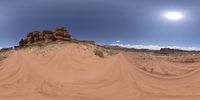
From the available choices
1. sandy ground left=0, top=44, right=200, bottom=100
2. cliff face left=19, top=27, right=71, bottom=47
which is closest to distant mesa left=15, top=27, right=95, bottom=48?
cliff face left=19, top=27, right=71, bottom=47

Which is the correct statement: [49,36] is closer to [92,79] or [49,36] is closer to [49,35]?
[49,35]

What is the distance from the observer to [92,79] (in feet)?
68.6

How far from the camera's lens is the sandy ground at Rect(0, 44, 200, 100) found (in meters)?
16.7

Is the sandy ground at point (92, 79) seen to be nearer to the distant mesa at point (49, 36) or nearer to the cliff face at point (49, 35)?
the distant mesa at point (49, 36)

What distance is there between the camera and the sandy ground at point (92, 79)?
54.6ft

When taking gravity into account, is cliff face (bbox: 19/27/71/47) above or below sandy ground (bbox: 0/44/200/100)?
above

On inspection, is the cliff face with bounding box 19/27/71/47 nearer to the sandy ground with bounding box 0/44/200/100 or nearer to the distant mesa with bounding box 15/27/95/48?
the distant mesa with bounding box 15/27/95/48

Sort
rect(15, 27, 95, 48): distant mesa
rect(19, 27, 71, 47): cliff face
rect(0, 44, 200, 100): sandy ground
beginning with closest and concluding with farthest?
rect(0, 44, 200, 100): sandy ground
rect(15, 27, 95, 48): distant mesa
rect(19, 27, 71, 47): cliff face

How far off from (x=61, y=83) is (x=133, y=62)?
8.85 meters

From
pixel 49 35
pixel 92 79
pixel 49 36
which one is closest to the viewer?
pixel 92 79

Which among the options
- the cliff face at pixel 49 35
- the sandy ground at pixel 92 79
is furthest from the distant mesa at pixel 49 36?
the sandy ground at pixel 92 79

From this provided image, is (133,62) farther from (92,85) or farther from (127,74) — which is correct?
(92,85)

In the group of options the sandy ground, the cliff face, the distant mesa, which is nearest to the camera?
the sandy ground

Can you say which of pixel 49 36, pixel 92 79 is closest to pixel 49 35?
pixel 49 36
